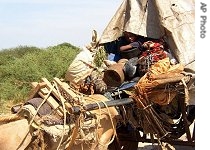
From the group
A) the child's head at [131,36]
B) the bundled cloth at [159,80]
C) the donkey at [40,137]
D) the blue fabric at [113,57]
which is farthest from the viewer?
the blue fabric at [113,57]

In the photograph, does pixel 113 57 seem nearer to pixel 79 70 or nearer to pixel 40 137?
pixel 79 70

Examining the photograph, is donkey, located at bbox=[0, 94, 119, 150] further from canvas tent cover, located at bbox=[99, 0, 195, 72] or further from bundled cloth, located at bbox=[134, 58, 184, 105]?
canvas tent cover, located at bbox=[99, 0, 195, 72]

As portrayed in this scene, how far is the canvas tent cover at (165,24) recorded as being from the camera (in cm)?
491

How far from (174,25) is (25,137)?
7.88 ft

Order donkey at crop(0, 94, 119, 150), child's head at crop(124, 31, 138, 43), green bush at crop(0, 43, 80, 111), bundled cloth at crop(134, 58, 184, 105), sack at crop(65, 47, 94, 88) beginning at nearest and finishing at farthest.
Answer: donkey at crop(0, 94, 119, 150), bundled cloth at crop(134, 58, 184, 105), sack at crop(65, 47, 94, 88), child's head at crop(124, 31, 138, 43), green bush at crop(0, 43, 80, 111)

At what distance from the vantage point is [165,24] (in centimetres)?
503

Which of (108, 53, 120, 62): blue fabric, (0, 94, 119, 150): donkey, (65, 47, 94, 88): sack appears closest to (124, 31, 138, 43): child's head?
(108, 53, 120, 62): blue fabric

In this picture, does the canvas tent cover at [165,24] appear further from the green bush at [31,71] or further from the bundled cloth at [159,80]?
the green bush at [31,71]

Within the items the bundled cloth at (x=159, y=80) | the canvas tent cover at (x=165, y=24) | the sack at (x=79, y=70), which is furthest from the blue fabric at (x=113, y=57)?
the bundled cloth at (x=159, y=80)

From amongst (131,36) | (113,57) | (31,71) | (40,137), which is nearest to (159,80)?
(131,36)

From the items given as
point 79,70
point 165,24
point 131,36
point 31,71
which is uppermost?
point 165,24

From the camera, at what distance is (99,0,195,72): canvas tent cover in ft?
16.1

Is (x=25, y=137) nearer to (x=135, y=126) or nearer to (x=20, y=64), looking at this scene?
(x=135, y=126)
